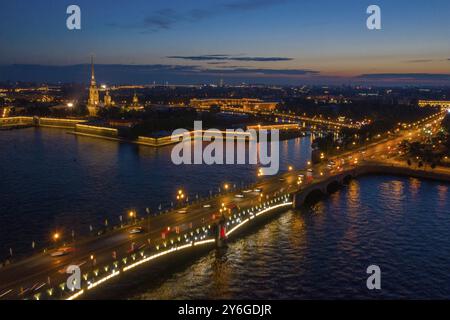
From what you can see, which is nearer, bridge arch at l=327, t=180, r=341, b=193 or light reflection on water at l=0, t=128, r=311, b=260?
light reflection on water at l=0, t=128, r=311, b=260

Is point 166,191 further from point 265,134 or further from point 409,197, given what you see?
point 265,134

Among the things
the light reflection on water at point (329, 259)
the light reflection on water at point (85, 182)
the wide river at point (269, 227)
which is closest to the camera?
A: the light reflection on water at point (329, 259)

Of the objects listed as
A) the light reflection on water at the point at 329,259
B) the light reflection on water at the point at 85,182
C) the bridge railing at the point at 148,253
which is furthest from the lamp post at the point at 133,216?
the light reflection on water at the point at 329,259

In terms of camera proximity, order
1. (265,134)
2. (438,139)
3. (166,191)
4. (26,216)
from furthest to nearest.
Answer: (265,134), (438,139), (166,191), (26,216)

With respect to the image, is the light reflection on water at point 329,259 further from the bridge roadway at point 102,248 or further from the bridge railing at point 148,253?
the bridge roadway at point 102,248

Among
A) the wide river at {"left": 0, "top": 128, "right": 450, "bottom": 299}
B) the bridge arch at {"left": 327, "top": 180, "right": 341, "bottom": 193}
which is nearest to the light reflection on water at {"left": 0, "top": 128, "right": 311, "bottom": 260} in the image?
the wide river at {"left": 0, "top": 128, "right": 450, "bottom": 299}

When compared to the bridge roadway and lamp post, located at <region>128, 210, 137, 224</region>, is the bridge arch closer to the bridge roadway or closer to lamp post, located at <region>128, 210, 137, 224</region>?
the bridge roadway

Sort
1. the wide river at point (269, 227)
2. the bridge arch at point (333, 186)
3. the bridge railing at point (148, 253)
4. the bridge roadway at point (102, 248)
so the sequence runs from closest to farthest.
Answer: the bridge railing at point (148, 253)
the bridge roadway at point (102, 248)
the wide river at point (269, 227)
the bridge arch at point (333, 186)
